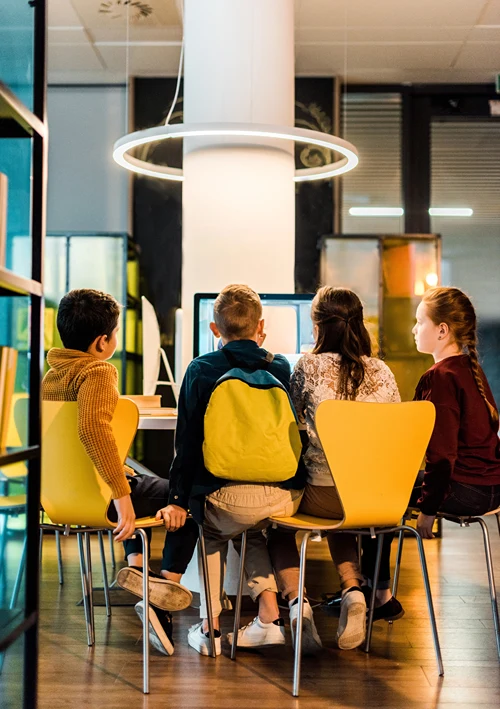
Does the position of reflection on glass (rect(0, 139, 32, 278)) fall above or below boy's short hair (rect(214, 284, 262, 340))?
above

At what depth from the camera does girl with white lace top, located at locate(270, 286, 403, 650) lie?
8.77 feet

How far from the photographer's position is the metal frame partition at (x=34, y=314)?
1.87 meters

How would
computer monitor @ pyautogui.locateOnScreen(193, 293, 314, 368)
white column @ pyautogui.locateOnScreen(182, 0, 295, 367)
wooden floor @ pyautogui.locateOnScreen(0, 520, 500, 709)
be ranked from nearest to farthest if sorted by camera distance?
wooden floor @ pyautogui.locateOnScreen(0, 520, 500, 709) < computer monitor @ pyautogui.locateOnScreen(193, 293, 314, 368) < white column @ pyautogui.locateOnScreen(182, 0, 295, 367)

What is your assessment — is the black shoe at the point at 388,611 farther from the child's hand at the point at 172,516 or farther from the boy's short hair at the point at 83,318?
the boy's short hair at the point at 83,318

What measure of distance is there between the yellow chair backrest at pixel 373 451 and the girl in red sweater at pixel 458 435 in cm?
17

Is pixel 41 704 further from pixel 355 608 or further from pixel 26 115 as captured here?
pixel 26 115

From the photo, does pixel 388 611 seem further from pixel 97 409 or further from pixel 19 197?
pixel 19 197

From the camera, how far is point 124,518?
252 centimetres

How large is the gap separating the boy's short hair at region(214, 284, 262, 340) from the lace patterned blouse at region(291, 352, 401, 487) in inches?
8.3

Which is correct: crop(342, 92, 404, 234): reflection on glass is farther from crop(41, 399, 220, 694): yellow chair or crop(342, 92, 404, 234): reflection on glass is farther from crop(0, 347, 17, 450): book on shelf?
crop(0, 347, 17, 450): book on shelf

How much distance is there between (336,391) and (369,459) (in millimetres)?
317

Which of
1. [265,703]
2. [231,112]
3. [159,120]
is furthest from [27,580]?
[159,120]

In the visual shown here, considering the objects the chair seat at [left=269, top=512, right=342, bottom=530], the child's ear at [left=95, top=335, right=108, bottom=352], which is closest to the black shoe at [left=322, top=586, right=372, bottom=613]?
the chair seat at [left=269, top=512, right=342, bottom=530]

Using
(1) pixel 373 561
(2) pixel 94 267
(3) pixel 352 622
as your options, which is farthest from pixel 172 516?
(2) pixel 94 267
